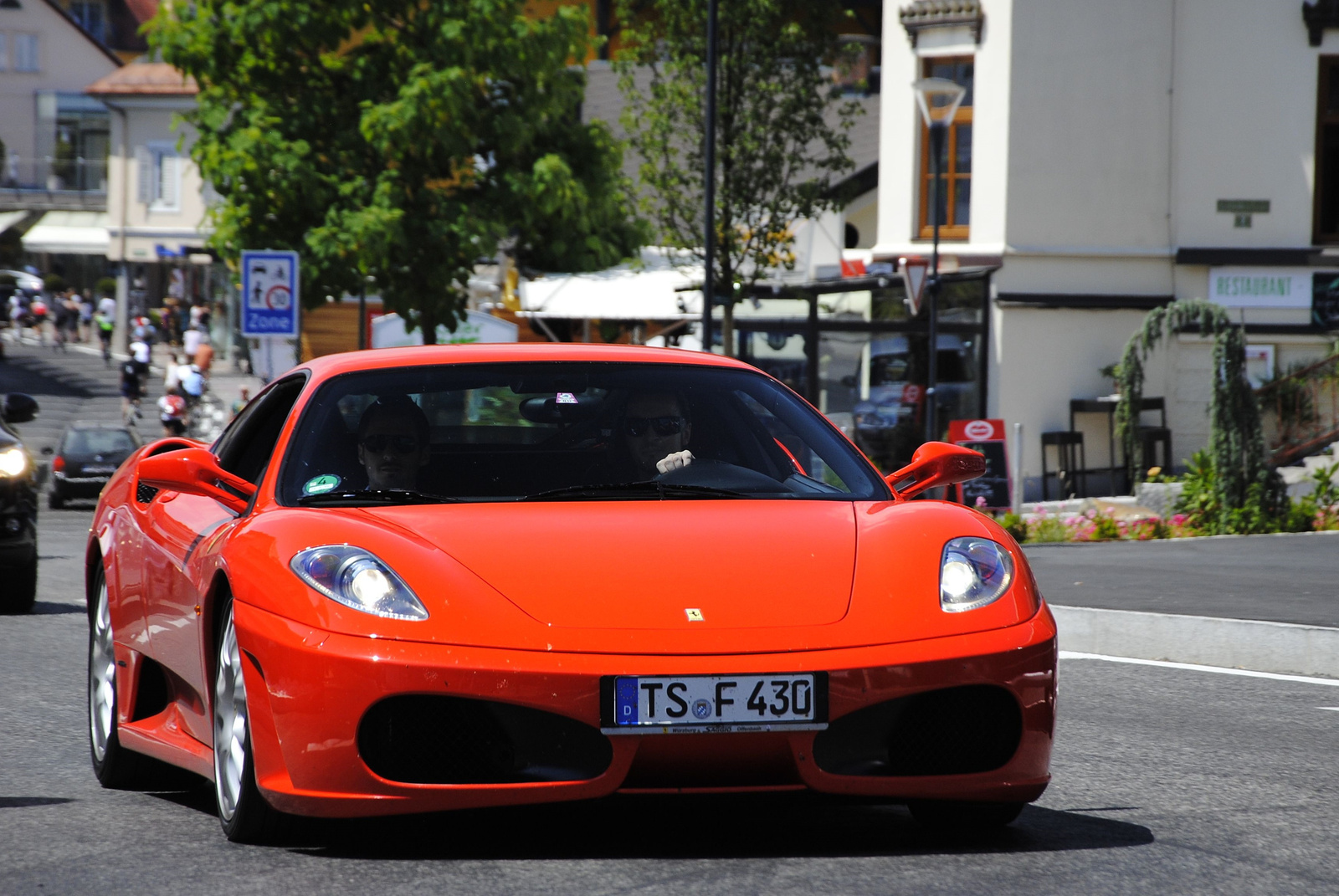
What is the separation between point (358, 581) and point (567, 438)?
1.24 metres

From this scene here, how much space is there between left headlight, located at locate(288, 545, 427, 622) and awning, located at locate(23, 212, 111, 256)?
6695 cm

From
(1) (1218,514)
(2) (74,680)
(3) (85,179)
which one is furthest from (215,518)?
(3) (85,179)

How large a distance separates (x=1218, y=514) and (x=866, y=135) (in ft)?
106

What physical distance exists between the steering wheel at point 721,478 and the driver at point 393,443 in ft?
2.16

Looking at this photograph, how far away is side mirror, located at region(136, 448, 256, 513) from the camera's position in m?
5.25

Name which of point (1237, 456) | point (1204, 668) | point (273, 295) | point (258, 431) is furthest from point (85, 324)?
point (258, 431)

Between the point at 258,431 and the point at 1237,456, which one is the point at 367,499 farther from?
the point at 1237,456

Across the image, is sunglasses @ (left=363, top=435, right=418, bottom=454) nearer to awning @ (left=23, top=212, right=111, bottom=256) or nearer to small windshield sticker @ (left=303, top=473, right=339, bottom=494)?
small windshield sticker @ (left=303, top=473, right=339, bottom=494)

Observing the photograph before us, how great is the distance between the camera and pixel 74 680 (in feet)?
28.8

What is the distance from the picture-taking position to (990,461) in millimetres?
18422

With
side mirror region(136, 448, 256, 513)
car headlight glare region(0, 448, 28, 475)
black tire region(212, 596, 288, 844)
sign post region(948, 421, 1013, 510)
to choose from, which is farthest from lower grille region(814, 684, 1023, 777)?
sign post region(948, 421, 1013, 510)

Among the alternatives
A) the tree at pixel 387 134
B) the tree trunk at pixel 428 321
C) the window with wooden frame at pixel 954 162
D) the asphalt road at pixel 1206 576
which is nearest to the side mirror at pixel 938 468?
the asphalt road at pixel 1206 576

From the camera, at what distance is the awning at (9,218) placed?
70.4 m

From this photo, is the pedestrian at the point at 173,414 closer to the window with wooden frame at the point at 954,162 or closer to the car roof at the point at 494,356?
the window with wooden frame at the point at 954,162
